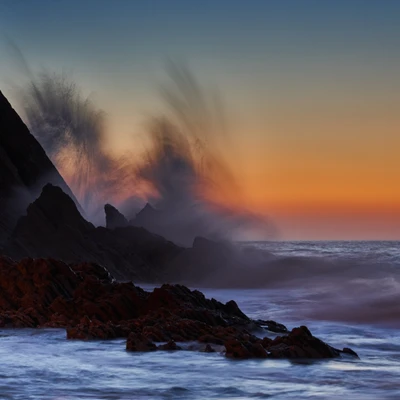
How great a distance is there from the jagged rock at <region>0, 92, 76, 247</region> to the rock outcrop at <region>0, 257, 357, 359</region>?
33.7m

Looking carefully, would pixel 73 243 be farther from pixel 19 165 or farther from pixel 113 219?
pixel 19 165

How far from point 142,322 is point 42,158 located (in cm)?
→ 5603

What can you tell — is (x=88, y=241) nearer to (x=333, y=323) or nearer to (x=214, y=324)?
(x=333, y=323)

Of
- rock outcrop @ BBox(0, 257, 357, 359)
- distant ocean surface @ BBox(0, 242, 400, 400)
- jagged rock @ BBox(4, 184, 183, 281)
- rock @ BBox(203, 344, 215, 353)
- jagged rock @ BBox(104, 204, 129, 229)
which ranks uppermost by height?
jagged rock @ BBox(104, 204, 129, 229)

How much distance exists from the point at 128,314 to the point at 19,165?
164 feet

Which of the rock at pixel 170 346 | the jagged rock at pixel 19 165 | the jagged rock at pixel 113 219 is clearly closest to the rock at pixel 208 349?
the rock at pixel 170 346

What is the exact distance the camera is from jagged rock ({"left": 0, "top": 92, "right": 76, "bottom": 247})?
65.3 m

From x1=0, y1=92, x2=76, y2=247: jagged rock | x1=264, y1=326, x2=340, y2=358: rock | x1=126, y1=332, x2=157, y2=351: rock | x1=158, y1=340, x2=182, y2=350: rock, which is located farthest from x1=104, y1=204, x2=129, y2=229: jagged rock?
x1=264, y1=326, x2=340, y2=358: rock

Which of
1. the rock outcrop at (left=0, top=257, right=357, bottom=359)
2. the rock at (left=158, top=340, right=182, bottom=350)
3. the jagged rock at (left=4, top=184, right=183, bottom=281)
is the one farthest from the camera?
the jagged rock at (left=4, top=184, right=183, bottom=281)

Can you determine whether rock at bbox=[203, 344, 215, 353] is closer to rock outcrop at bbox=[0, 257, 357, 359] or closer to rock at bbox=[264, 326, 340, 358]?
rock outcrop at bbox=[0, 257, 357, 359]

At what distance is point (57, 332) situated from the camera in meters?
24.6

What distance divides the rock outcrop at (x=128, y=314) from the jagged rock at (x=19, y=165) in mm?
33749

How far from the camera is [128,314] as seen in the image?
26.5m

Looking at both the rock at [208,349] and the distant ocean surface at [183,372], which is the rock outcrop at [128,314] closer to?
the rock at [208,349]
